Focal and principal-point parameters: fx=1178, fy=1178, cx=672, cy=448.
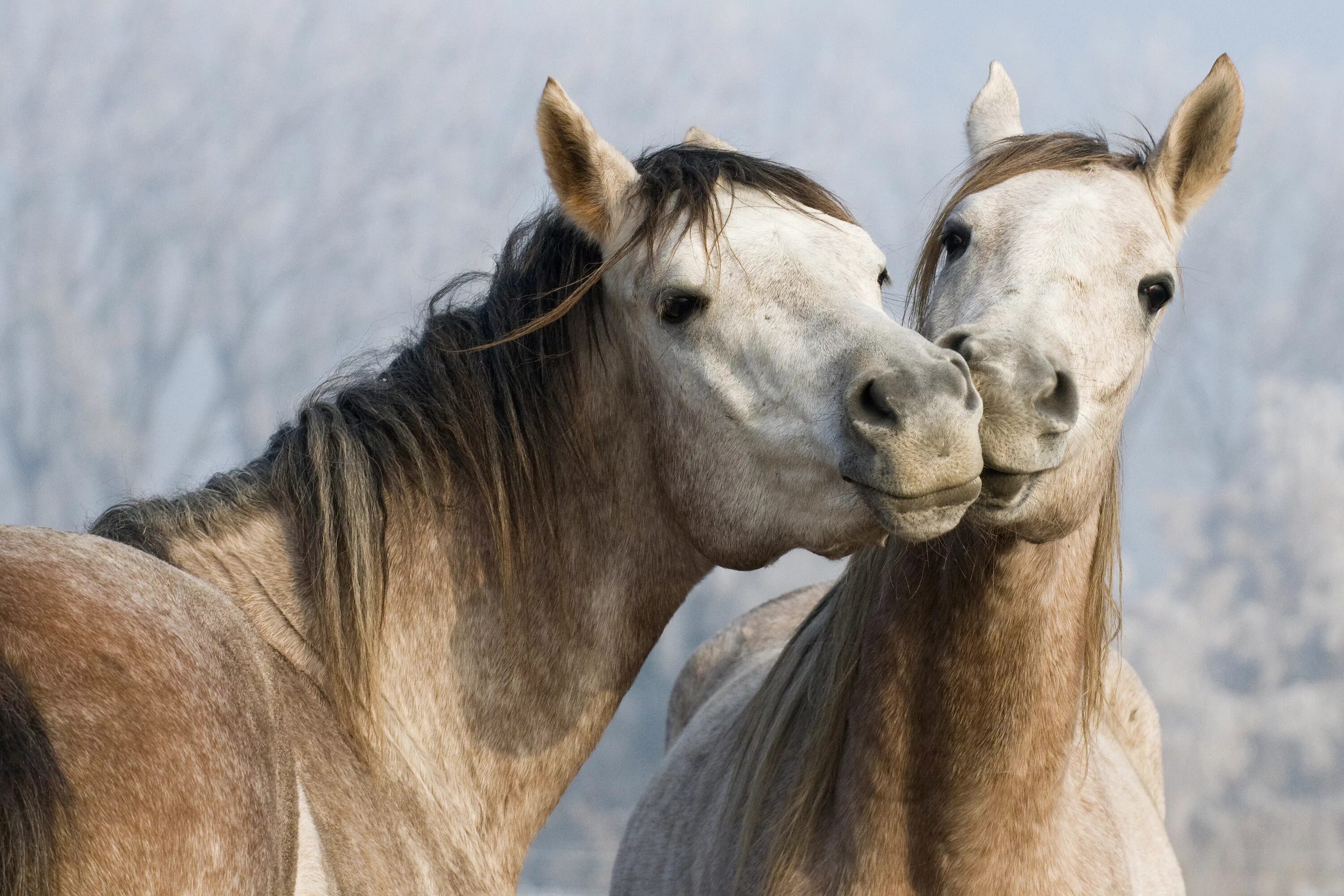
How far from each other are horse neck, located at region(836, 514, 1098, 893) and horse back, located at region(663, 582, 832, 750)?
119 inches

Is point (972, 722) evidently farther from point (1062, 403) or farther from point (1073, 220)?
point (1073, 220)

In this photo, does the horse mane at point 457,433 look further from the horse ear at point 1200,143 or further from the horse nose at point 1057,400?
the horse ear at point 1200,143

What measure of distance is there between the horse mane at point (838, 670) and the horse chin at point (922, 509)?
88 cm

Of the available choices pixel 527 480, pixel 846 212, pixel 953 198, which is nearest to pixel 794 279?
pixel 846 212

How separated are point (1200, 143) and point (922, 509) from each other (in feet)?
6.66

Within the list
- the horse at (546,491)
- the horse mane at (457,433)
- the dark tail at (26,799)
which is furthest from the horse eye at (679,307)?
the dark tail at (26,799)

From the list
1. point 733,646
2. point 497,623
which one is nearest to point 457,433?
point 497,623

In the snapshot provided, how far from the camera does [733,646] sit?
6910mm

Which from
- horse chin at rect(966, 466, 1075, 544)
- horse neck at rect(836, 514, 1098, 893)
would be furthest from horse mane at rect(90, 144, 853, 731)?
horse neck at rect(836, 514, 1098, 893)

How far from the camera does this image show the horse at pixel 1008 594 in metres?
3.26

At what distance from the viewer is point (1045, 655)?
3457mm

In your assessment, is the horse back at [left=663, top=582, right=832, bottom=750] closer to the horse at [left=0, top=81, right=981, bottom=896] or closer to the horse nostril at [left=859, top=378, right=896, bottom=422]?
the horse at [left=0, top=81, right=981, bottom=896]

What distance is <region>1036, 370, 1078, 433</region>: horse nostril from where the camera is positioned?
3.05 m

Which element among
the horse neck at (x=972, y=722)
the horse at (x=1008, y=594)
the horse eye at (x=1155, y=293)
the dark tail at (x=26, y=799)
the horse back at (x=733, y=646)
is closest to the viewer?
the dark tail at (x=26, y=799)
